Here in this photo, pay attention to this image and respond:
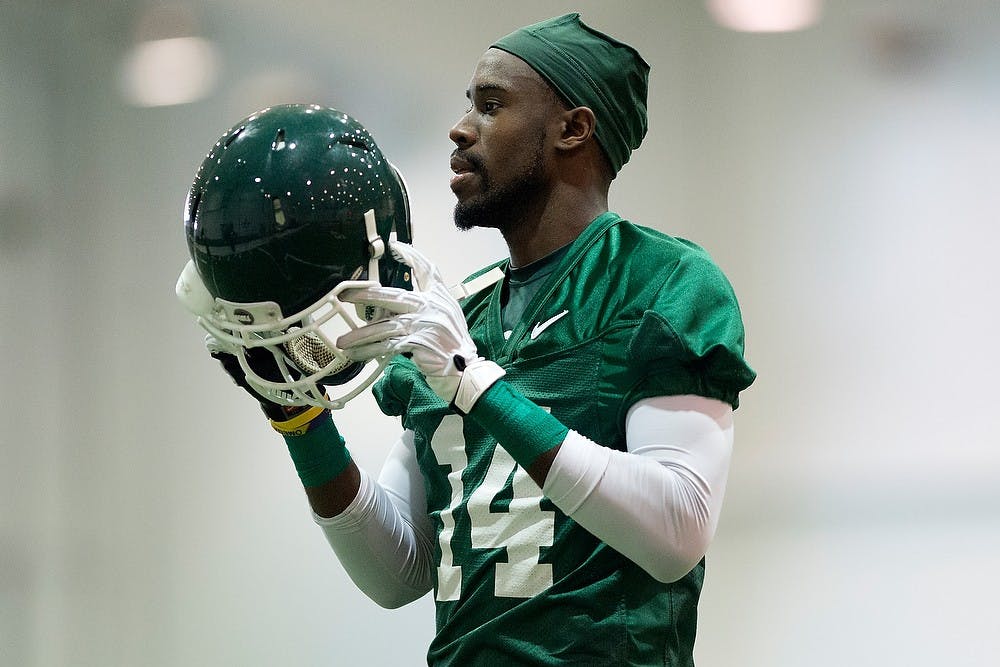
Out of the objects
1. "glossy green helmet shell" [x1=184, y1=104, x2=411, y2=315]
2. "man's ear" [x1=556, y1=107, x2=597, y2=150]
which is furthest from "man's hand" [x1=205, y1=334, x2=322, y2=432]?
"man's ear" [x1=556, y1=107, x2=597, y2=150]

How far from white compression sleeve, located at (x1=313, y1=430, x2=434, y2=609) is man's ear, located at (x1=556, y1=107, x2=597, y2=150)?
0.44 metres

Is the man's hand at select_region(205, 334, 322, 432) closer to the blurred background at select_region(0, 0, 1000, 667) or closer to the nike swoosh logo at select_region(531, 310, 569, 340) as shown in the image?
the nike swoosh logo at select_region(531, 310, 569, 340)

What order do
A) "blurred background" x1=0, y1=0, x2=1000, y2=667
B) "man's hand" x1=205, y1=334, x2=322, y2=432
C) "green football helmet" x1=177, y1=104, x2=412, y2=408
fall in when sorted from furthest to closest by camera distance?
"blurred background" x1=0, y1=0, x2=1000, y2=667
"man's hand" x1=205, y1=334, x2=322, y2=432
"green football helmet" x1=177, y1=104, x2=412, y2=408

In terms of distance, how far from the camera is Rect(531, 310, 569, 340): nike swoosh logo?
4.44ft

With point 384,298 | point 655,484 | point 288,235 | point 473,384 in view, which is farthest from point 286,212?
point 655,484

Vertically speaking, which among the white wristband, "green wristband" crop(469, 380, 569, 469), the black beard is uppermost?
the black beard

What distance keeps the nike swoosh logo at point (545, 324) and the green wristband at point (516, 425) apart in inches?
7.6

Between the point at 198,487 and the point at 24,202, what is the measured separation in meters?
0.81

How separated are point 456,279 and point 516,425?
1.25 m

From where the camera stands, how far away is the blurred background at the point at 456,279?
216cm

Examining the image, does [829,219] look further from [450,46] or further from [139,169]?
[139,169]

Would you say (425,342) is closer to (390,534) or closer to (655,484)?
(655,484)

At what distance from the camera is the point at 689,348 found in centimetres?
122

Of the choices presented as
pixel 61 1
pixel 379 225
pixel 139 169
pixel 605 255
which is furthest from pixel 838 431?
pixel 61 1
